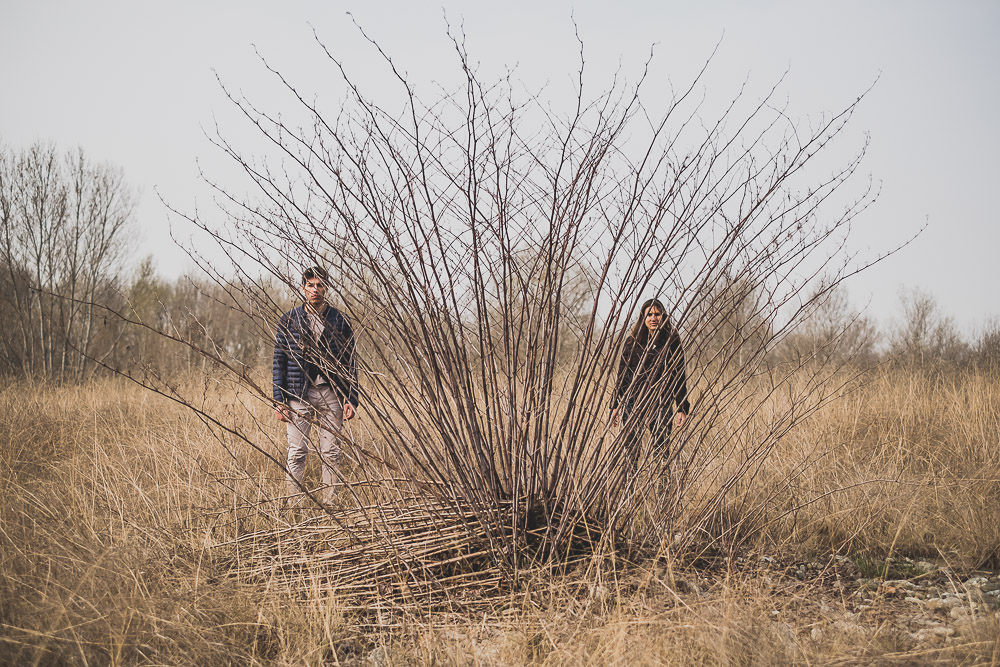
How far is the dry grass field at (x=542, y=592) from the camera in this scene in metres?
2.26

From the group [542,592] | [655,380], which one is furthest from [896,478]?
[542,592]

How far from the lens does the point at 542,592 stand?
2627 mm

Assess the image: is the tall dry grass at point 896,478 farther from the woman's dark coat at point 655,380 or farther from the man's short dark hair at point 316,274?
the man's short dark hair at point 316,274

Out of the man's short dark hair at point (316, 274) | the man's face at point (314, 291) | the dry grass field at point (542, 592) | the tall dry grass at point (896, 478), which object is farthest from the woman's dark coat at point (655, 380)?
the man's face at point (314, 291)

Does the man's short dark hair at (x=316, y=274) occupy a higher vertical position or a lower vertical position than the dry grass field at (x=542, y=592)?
higher

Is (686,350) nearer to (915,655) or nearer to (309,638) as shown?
(915,655)

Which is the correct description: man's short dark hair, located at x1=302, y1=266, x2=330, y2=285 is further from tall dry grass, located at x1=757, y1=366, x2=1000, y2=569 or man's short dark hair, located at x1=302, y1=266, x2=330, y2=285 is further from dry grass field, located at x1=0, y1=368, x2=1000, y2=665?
tall dry grass, located at x1=757, y1=366, x2=1000, y2=569

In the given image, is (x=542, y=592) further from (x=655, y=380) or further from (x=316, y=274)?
(x=316, y=274)

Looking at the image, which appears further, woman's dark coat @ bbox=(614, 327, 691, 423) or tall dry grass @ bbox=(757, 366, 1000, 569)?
tall dry grass @ bbox=(757, 366, 1000, 569)

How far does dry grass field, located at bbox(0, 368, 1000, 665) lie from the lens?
226cm

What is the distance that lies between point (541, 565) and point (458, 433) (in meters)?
0.62

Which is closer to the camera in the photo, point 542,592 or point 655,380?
point 542,592

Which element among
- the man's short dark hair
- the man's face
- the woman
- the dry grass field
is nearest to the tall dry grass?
the dry grass field

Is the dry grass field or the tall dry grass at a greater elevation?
the tall dry grass
